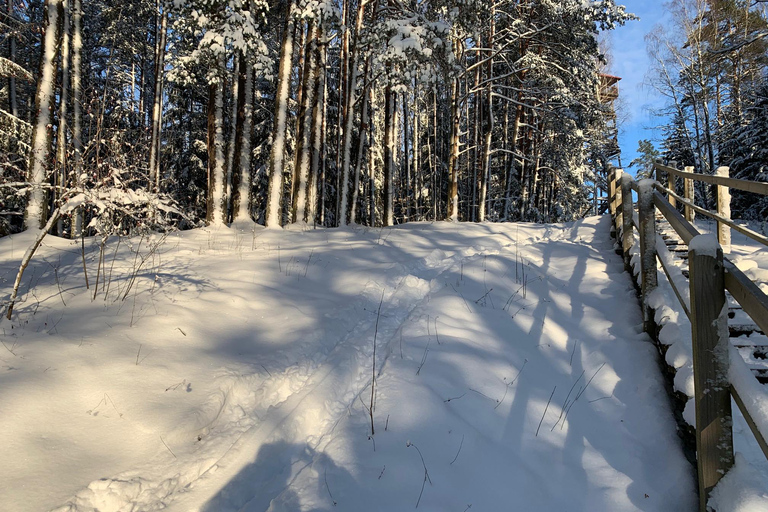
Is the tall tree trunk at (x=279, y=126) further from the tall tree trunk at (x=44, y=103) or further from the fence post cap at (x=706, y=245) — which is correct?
the fence post cap at (x=706, y=245)

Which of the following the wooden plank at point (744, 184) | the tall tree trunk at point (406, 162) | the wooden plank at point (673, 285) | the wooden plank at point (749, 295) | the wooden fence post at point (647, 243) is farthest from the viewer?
the tall tree trunk at point (406, 162)

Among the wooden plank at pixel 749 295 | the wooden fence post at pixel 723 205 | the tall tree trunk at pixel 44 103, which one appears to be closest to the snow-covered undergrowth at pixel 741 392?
the wooden plank at pixel 749 295

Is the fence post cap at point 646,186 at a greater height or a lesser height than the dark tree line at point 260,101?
lesser

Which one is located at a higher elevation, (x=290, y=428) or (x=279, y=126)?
(x=279, y=126)

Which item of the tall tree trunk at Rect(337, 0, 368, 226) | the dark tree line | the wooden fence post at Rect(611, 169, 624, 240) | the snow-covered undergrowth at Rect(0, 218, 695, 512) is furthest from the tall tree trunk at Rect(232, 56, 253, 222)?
the wooden fence post at Rect(611, 169, 624, 240)

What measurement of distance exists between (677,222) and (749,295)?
5.28 ft

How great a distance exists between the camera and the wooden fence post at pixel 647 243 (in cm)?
421

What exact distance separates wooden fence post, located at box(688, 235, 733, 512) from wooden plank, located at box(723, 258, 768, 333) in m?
0.04

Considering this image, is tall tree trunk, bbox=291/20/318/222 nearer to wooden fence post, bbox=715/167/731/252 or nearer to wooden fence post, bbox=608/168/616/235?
wooden fence post, bbox=608/168/616/235

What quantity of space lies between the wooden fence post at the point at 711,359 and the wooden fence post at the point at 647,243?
2.24 m

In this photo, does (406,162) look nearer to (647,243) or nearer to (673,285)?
(647,243)

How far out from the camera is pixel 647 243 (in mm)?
4309

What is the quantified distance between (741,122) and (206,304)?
72.5 feet

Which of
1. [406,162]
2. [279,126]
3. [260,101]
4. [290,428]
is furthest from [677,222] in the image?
[260,101]
